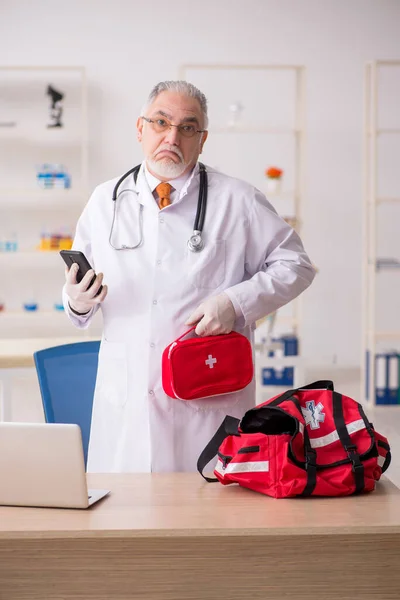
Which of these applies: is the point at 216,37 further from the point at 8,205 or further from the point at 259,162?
the point at 8,205

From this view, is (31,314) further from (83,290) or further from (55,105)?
(83,290)

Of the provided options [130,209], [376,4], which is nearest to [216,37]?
[376,4]

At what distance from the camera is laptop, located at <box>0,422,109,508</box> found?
155cm

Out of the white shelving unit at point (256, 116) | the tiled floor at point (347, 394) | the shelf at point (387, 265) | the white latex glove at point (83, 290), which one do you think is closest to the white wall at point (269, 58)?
the white shelving unit at point (256, 116)

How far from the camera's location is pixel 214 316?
6.81 feet

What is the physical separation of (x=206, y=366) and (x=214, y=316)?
0.42 ft

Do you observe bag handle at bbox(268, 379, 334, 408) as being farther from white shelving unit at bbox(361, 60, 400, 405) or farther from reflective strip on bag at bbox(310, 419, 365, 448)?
white shelving unit at bbox(361, 60, 400, 405)

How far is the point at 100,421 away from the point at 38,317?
14.2 ft

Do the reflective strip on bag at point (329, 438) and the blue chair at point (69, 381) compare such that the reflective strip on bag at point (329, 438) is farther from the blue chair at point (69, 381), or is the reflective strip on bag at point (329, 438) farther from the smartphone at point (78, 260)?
the blue chair at point (69, 381)

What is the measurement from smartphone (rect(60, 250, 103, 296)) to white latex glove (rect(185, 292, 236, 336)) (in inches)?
10.8

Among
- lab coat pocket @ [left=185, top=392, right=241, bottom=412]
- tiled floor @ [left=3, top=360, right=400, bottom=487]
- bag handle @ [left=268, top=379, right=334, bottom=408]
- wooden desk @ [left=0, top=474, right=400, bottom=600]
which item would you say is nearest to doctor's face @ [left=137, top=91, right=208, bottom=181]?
lab coat pocket @ [left=185, top=392, right=241, bottom=412]

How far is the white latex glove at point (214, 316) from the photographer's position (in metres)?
2.07

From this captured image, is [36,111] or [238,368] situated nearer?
[238,368]

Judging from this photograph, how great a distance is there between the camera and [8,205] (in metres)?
6.55
